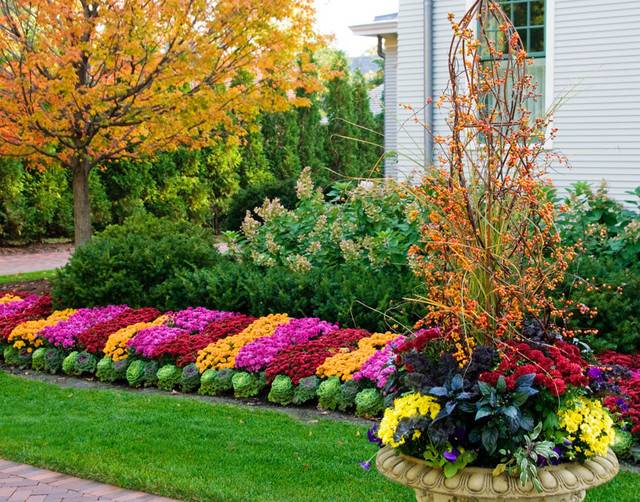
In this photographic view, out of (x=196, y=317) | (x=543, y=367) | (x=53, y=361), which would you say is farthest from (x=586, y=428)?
(x=53, y=361)

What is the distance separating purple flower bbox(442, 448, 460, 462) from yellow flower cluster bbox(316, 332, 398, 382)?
257 cm

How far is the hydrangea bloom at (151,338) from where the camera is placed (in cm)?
657

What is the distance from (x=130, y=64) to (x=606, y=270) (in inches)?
219

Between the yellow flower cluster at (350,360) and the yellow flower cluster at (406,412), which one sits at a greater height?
the yellow flower cluster at (406,412)

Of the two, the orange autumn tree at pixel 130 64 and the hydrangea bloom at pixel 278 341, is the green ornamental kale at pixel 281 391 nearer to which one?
the hydrangea bloom at pixel 278 341

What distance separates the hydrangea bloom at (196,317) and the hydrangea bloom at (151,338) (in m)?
0.11

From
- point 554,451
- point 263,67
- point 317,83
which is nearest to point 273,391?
point 554,451

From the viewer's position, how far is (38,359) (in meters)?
7.13

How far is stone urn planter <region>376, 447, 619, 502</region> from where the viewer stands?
9.47 ft

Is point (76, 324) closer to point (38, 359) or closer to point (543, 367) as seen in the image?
point (38, 359)

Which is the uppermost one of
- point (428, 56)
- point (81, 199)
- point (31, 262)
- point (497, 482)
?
point (428, 56)

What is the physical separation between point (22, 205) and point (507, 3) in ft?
33.5

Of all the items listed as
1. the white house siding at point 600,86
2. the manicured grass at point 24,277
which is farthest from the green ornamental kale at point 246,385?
the manicured grass at point 24,277

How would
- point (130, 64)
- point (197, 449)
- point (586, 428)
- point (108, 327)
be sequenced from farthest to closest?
1. point (130, 64)
2. point (108, 327)
3. point (197, 449)
4. point (586, 428)
